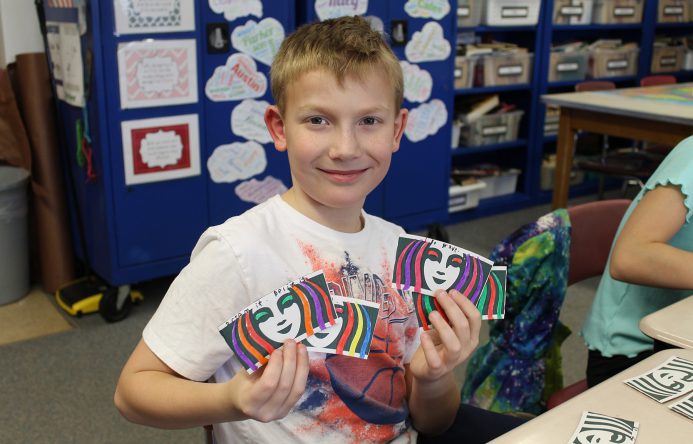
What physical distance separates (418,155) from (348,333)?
2933 mm

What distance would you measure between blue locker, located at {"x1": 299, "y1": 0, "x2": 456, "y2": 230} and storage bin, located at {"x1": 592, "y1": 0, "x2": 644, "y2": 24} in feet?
5.19

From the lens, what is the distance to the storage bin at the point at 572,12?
14.9 feet

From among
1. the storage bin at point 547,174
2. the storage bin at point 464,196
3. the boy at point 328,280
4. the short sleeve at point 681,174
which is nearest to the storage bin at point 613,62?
the storage bin at point 547,174

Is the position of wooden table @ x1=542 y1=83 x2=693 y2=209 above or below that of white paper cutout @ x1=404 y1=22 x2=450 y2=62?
below

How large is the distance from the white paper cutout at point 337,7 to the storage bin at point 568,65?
68.0 inches

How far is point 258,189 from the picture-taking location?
3.21 m

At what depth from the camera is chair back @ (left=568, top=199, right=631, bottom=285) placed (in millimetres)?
1674

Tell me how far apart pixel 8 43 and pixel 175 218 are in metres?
1.03

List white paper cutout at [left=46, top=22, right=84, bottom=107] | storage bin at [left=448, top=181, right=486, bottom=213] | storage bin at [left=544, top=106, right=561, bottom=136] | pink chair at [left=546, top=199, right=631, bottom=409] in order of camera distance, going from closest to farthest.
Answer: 1. pink chair at [left=546, top=199, right=631, bottom=409]
2. white paper cutout at [left=46, top=22, right=84, bottom=107]
3. storage bin at [left=448, top=181, right=486, bottom=213]
4. storage bin at [left=544, top=106, right=561, bottom=136]

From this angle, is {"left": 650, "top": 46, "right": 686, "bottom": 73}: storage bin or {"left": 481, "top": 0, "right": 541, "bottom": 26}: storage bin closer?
{"left": 481, "top": 0, "right": 541, "bottom": 26}: storage bin

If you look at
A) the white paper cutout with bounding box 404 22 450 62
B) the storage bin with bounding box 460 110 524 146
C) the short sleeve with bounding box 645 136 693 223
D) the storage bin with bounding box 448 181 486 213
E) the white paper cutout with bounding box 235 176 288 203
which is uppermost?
the white paper cutout with bounding box 404 22 450 62

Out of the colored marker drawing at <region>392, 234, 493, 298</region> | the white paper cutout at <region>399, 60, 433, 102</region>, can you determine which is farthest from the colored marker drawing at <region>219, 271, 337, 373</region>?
the white paper cutout at <region>399, 60, 433, 102</region>

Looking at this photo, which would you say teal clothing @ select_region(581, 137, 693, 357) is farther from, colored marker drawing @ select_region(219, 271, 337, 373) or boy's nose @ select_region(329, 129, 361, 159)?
colored marker drawing @ select_region(219, 271, 337, 373)

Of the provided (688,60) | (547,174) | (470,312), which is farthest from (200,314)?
(688,60)
